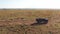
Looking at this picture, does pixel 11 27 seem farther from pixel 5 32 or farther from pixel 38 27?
pixel 38 27

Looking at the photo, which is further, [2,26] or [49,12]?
[49,12]

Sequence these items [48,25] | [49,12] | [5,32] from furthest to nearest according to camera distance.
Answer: [49,12]
[48,25]
[5,32]

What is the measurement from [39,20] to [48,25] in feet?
0.83

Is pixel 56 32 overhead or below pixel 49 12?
below

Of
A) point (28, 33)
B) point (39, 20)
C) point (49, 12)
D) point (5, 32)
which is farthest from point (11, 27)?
point (49, 12)

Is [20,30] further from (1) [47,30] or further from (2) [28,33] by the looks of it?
(1) [47,30]

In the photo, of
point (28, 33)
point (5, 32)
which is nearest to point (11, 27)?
point (5, 32)

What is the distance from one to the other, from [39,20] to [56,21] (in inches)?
15.3

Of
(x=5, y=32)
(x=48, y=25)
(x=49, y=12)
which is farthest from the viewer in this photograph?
(x=49, y=12)

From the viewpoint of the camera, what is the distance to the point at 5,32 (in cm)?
305

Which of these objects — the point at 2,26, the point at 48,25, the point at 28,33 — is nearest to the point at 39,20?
the point at 48,25

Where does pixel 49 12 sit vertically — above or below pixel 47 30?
above

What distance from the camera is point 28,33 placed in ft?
10.1

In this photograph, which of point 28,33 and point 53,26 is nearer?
point 28,33
